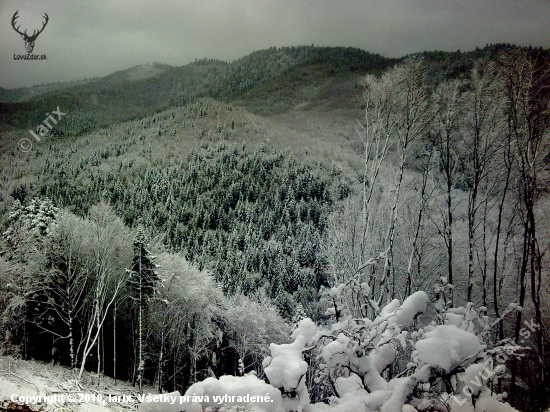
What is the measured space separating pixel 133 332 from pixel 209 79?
31.5ft

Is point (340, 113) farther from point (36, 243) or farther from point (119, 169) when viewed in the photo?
point (36, 243)

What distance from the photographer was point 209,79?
472 inches

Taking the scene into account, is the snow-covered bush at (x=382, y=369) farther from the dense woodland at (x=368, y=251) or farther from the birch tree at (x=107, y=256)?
the birch tree at (x=107, y=256)

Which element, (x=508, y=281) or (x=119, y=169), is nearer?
(x=508, y=281)

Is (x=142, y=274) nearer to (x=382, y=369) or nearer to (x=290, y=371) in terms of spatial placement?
(x=290, y=371)

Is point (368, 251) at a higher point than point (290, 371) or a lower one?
lower

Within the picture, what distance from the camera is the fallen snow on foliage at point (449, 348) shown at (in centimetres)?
135

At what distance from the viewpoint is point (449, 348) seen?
1.36 metres

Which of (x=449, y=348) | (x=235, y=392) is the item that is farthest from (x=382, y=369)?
(x=235, y=392)

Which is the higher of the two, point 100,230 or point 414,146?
point 414,146

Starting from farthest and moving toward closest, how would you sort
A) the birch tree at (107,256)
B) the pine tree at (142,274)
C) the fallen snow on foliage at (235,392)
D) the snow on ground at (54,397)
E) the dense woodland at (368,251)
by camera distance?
the birch tree at (107,256) < the pine tree at (142,274) < the snow on ground at (54,397) < the dense woodland at (368,251) < the fallen snow on foliage at (235,392)

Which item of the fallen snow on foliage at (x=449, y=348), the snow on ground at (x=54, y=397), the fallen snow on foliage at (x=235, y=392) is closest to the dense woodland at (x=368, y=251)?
the fallen snow on foliage at (x=449, y=348)

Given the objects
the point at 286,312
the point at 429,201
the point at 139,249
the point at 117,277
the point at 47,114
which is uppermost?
the point at 47,114

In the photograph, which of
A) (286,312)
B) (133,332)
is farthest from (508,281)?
(286,312)
